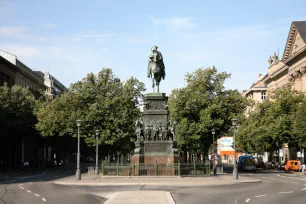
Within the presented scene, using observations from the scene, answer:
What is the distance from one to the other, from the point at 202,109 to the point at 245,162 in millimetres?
12299

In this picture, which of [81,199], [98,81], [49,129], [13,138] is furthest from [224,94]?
[81,199]

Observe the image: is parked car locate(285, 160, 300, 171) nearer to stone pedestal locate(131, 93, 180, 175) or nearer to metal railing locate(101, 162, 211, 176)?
metal railing locate(101, 162, 211, 176)

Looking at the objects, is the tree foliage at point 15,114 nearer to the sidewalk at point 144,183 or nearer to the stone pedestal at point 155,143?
the sidewalk at point 144,183

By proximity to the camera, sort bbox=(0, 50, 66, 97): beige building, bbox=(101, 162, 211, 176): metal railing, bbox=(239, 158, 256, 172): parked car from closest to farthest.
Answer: bbox=(101, 162, 211, 176): metal railing < bbox=(239, 158, 256, 172): parked car < bbox=(0, 50, 66, 97): beige building

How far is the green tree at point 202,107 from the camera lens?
68375mm

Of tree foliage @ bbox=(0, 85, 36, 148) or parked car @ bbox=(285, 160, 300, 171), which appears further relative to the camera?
parked car @ bbox=(285, 160, 300, 171)

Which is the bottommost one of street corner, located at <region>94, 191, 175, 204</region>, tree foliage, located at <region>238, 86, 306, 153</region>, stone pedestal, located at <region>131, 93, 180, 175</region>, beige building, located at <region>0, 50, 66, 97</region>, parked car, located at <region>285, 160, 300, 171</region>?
street corner, located at <region>94, 191, 175, 204</region>

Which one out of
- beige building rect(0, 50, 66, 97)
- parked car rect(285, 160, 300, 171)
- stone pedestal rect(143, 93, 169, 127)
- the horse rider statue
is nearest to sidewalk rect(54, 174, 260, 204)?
stone pedestal rect(143, 93, 169, 127)

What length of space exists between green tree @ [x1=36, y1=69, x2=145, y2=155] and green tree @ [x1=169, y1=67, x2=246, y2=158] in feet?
19.2

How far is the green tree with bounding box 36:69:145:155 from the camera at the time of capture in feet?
217

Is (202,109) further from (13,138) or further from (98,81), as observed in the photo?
(13,138)

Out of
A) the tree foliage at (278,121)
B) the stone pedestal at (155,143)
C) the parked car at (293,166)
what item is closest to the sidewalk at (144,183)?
the stone pedestal at (155,143)

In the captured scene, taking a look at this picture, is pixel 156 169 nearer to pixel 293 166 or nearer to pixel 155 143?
pixel 155 143

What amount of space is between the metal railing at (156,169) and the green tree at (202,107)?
23.1 metres
